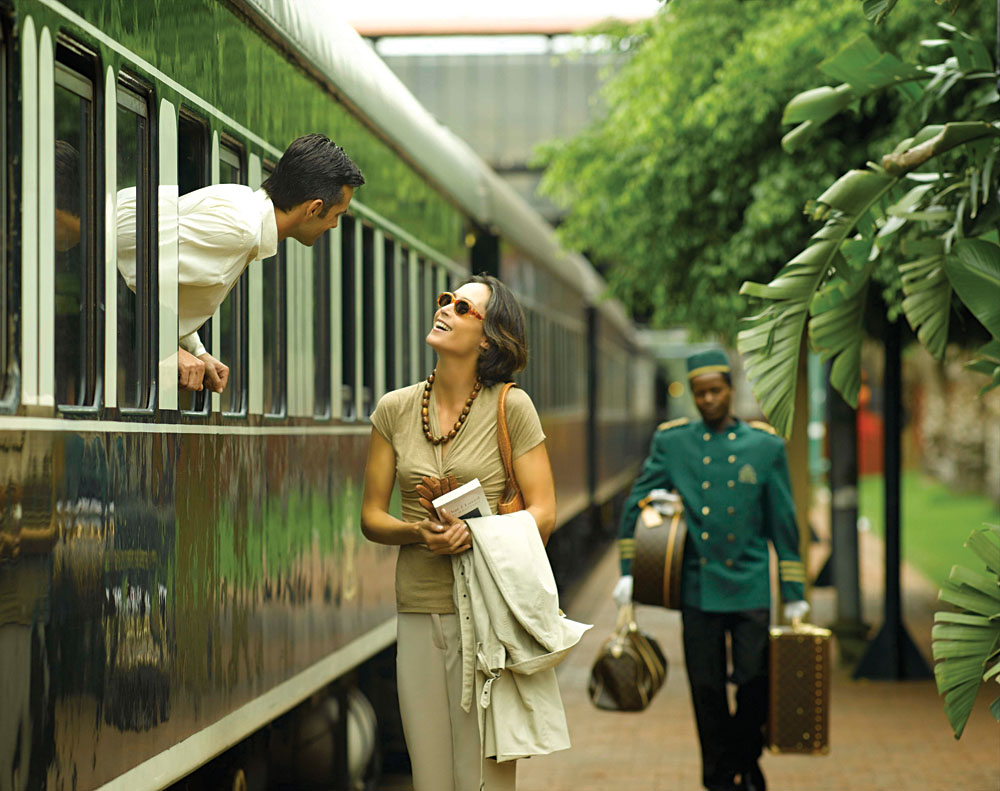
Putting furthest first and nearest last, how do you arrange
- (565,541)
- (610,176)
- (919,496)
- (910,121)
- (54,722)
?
(919,496) < (565,541) < (610,176) < (910,121) < (54,722)

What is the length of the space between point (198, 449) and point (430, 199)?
4615 mm

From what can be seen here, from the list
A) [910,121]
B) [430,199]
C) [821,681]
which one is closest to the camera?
[821,681]

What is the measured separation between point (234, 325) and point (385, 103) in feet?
8.77

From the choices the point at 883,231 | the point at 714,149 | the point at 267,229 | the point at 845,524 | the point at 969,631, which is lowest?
the point at 845,524

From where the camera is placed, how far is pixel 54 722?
3.69 m

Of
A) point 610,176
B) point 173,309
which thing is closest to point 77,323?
point 173,309

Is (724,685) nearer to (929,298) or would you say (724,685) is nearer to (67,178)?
(929,298)

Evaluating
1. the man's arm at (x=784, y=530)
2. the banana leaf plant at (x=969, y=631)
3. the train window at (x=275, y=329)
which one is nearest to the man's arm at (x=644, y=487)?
the man's arm at (x=784, y=530)

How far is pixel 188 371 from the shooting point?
468 centimetres

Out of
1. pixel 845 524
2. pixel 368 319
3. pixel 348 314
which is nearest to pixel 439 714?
pixel 348 314

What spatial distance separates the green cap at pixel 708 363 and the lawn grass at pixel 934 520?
1135 cm

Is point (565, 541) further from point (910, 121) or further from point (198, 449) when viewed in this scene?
point (198, 449)

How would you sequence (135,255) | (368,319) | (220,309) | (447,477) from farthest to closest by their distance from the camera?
(368,319) < (220,309) < (447,477) < (135,255)

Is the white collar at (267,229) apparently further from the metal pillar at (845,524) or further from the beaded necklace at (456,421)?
the metal pillar at (845,524)
